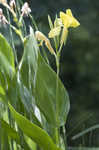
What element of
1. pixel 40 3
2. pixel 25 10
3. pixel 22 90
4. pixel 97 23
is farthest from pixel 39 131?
pixel 97 23

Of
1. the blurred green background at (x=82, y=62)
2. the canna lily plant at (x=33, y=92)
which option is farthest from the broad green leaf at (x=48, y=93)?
the blurred green background at (x=82, y=62)

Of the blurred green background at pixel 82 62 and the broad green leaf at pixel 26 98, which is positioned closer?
the broad green leaf at pixel 26 98

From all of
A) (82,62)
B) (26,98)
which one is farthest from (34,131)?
(82,62)

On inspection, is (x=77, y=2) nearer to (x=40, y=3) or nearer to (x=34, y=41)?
(x=40, y=3)

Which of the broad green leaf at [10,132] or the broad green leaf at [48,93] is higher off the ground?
the broad green leaf at [48,93]

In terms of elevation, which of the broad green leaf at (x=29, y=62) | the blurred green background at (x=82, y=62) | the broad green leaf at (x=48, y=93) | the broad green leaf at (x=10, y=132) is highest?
the broad green leaf at (x=29, y=62)

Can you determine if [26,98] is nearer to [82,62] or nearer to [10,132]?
[10,132]

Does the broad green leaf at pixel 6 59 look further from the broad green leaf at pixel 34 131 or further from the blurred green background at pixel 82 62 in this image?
the blurred green background at pixel 82 62

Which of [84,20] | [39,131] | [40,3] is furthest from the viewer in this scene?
[84,20]
